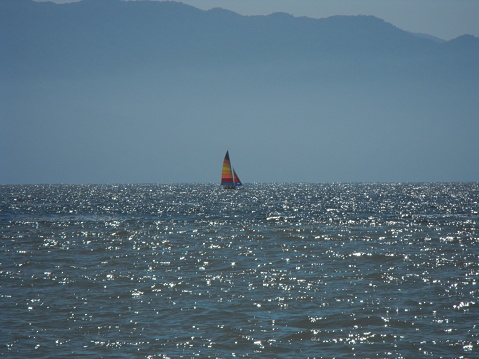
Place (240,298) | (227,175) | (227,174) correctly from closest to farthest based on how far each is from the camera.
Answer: (240,298) < (227,174) < (227,175)

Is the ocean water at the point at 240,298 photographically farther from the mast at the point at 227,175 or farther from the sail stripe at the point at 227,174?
the mast at the point at 227,175

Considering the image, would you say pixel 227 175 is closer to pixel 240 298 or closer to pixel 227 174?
pixel 227 174

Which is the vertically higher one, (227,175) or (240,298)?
(227,175)

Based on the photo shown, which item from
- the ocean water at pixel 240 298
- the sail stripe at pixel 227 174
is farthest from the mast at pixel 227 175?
the ocean water at pixel 240 298

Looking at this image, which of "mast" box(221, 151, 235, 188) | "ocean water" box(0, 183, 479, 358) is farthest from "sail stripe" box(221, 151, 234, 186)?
"ocean water" box(0, 183, 479, 358)

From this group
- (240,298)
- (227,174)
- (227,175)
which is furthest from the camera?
(227,175)

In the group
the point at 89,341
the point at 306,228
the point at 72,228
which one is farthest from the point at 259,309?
the point at 72,228

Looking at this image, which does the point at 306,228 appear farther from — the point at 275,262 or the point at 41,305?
the point at 41,305

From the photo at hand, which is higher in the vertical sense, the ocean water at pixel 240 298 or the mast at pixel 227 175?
the mast at pixel 227 175

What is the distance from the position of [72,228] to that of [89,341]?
35796mm

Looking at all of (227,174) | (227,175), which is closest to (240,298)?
(227,174)

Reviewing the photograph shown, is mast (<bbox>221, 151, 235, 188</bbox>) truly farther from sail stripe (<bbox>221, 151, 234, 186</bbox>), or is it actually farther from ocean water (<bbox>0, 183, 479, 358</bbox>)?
ocean water (<bbox>0, 183, 479, 358</bbox>)

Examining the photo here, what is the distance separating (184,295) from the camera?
21.2m

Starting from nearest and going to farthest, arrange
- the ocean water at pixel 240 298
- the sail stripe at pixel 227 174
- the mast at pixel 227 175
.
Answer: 1. the ocean water at pixel 240 298
2. the sail stripe at pixel 227 174
3. the mast at pixel 227 175
